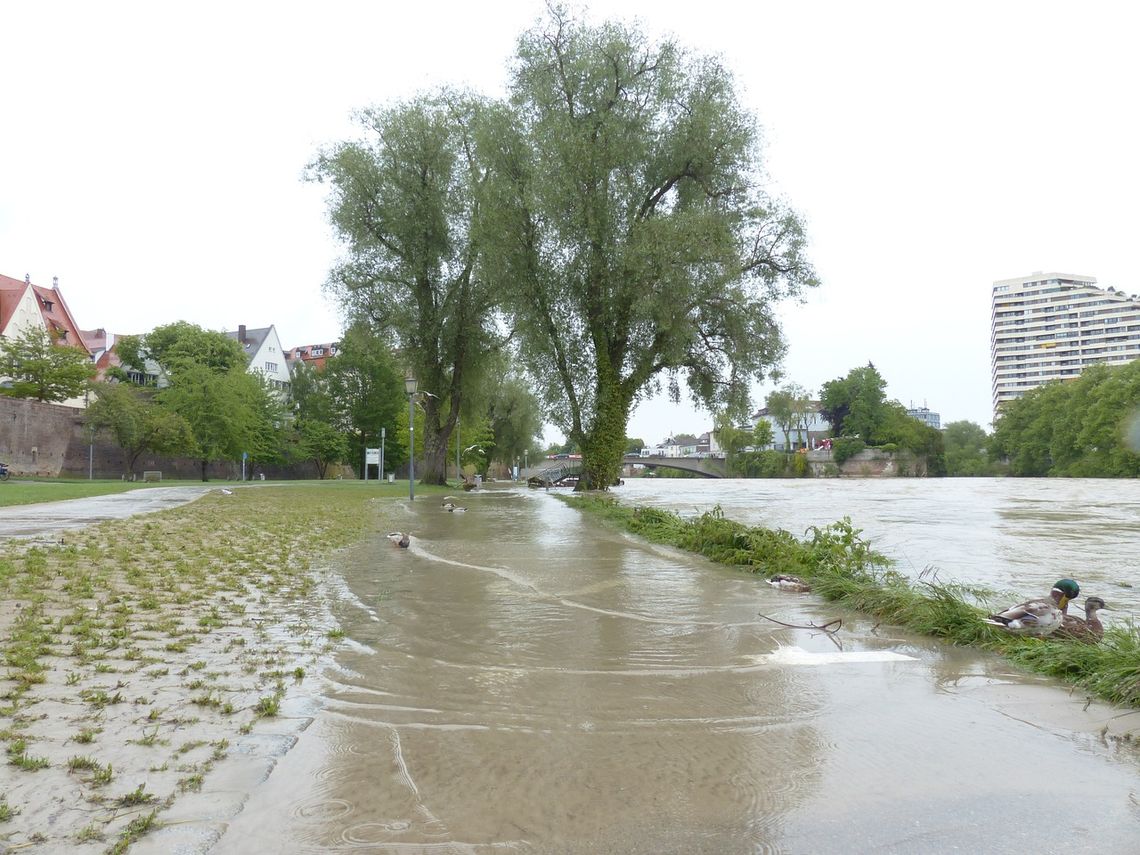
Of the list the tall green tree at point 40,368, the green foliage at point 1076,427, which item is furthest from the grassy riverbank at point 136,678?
the green foliage at point 1076,427

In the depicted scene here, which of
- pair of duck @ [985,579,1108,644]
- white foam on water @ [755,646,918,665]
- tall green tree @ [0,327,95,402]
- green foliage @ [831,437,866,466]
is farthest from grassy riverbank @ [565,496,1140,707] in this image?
green foliage @ [831,437,866,466]

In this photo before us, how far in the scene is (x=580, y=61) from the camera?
25297 millimetres

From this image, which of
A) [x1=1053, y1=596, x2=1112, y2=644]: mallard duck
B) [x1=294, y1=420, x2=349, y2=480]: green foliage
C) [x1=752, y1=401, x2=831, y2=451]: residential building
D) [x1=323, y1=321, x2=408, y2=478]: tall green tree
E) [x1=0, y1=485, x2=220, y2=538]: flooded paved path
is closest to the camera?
[x1=1053, y1=596, x2=1112, y2=644]: mallard duck

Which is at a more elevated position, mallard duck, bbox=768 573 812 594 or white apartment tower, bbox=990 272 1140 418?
white apartment tower, bbox=990 272 1140 418

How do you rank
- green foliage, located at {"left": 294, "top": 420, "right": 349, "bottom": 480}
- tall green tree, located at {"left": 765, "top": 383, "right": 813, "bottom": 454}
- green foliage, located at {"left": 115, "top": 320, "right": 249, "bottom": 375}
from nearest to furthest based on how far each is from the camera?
green foliage, located at {"left": 115, "top": 320, "right": 249, "bottom": 375} < green foliage, located at {"left": 294, "top": 420, "right": 349, "bottom": 480} < tall green tree, located at {"left": 765, "top": 383, "right": 813, "bottom": 454}

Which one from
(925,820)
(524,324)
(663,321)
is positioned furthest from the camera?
(524,324)

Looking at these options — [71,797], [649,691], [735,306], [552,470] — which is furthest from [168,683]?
[552,470]

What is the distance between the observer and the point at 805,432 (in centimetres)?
15338

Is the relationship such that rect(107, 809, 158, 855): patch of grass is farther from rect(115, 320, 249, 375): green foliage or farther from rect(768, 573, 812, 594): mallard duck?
rect(115, 320, 249, 375): green foliage

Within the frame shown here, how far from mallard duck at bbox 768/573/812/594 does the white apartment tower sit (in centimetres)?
15837

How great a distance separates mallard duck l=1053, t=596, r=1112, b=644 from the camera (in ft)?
16.4

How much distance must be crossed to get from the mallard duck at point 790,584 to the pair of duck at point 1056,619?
2539 millimetres

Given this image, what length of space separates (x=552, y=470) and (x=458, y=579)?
92507mm

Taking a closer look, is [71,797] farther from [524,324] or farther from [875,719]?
[524,324]
